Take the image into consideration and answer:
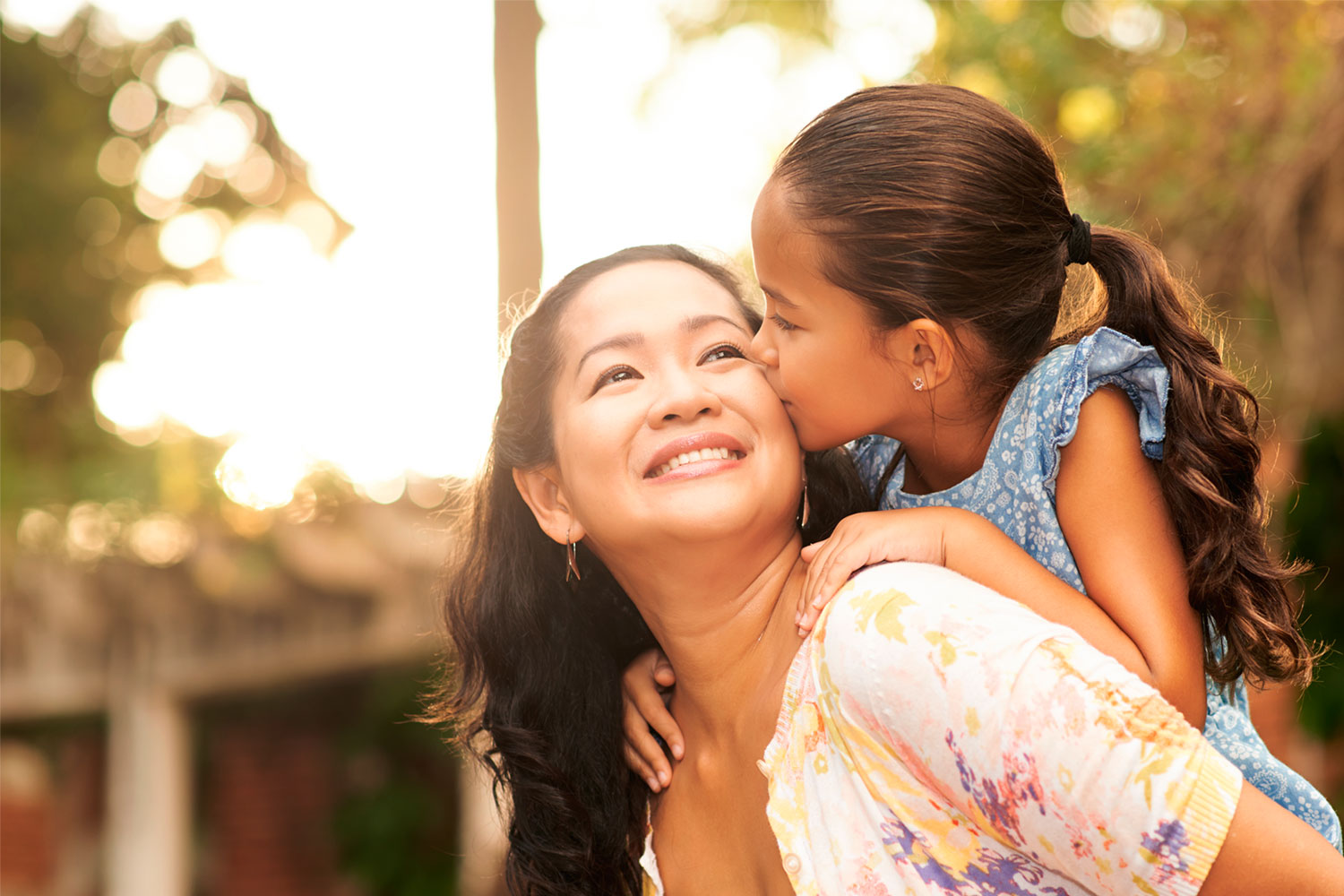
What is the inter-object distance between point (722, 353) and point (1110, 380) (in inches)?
26.7

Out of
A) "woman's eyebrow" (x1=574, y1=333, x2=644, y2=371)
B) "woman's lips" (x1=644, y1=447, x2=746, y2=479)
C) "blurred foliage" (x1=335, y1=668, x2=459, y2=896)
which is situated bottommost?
"blurred foliage" (x1=335, y1=668, x2=459, y2=896)

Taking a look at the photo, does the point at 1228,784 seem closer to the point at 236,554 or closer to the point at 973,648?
the point at 973,648

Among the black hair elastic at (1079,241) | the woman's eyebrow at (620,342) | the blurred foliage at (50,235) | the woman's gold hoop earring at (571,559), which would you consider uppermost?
the blurred foliage at (50,235)

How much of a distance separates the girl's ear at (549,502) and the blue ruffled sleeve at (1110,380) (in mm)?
911

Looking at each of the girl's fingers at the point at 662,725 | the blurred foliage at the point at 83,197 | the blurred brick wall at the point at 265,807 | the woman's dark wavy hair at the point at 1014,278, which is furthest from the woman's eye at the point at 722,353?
the blurred foliage at the point at 83,197

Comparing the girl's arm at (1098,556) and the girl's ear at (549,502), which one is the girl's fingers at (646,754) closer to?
the girl's ear at (549,502)

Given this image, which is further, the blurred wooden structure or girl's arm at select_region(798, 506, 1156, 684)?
the blurred wooden structure

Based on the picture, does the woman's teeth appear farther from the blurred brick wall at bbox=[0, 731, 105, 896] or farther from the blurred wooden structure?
the blurred brick wall at bbox=[0, 731, 105, 896]

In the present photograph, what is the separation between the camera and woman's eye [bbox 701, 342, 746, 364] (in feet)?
7.62

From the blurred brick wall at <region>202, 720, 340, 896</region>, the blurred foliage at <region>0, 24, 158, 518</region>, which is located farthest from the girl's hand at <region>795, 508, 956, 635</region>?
Result: the blurred foliage at <region>0, 24, 158, 518</region>

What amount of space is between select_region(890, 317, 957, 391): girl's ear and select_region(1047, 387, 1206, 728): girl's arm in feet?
0.89

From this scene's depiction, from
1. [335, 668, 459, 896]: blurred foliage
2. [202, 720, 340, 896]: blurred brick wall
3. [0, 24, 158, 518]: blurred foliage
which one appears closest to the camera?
[335, 668, 459, 896]: blurred foliage

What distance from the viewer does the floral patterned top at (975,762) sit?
148 cm

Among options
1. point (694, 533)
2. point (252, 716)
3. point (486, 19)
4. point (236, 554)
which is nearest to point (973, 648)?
point (694, 533)
